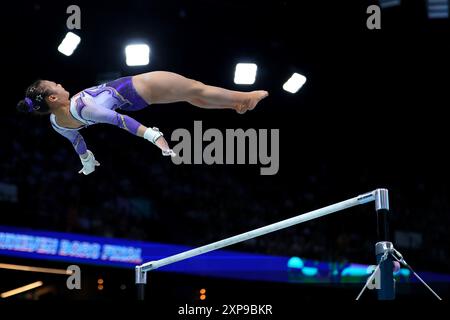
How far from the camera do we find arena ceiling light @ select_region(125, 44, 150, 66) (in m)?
7.57

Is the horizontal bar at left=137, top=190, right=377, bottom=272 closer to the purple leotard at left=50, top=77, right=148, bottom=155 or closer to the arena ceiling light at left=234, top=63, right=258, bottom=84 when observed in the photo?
the purple leotard at left=50, top=77, right=148, bottom=155

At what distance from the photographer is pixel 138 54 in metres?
7.65

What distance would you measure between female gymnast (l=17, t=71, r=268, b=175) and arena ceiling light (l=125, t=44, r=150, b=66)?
0.99 meters

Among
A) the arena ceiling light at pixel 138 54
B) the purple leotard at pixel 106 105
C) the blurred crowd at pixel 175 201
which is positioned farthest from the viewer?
the blurred crowd at pixel 175 201

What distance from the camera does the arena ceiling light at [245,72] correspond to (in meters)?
7.61

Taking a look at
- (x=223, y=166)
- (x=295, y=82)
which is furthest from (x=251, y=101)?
(x=223, y=166)

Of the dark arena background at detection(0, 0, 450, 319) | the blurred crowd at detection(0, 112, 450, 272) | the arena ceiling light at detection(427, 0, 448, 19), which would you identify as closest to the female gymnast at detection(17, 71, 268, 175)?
the dark arena background at detection(0, 0, 450, 319)

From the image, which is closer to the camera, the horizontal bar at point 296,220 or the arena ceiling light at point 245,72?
the horizontal bar at point 296,220

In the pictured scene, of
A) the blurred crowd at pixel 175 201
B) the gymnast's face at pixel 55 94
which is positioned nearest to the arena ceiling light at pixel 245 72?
the gymnast's face at pixel 55 94

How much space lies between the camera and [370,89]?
1185 cm

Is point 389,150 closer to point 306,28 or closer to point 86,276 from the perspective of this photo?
point 306,28

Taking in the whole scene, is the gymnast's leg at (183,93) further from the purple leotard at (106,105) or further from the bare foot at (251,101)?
the purple leotard at (106,105)

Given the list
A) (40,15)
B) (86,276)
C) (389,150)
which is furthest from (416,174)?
(40,15)

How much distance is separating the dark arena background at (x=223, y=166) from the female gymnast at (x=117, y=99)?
90.7 inches
